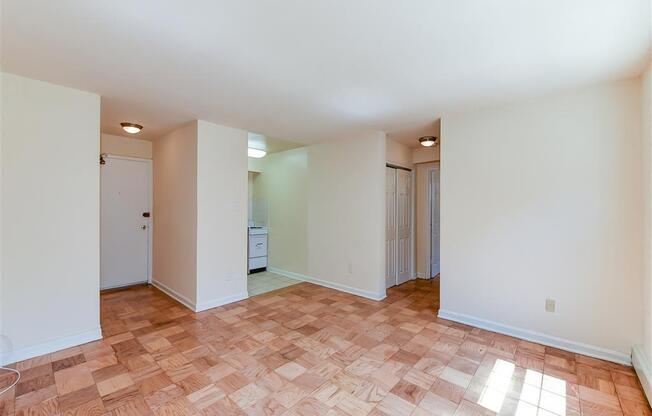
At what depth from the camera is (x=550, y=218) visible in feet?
8.66

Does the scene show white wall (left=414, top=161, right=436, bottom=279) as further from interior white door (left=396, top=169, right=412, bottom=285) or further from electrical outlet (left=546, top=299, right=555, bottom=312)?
electrical outlet (left=546, top=299, right=555, bottom=312)

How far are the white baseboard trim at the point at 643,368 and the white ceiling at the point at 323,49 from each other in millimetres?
2143

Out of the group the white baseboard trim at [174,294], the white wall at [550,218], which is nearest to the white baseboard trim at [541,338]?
the white wall at [550,218]

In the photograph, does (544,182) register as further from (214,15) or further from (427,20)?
(214,15)

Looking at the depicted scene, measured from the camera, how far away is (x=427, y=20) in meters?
1.63

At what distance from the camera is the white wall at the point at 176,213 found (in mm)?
3551

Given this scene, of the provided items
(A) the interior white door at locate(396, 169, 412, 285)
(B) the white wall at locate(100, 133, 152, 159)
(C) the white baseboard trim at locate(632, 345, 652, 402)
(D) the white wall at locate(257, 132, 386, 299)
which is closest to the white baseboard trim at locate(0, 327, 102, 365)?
(B) the white wall at locate(100, 133, 152, 159)

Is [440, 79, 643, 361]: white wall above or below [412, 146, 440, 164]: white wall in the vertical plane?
below

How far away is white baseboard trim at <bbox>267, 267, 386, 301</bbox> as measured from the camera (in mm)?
4011

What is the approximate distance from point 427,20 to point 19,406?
11.2 ft

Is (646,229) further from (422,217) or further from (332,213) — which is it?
(332,213)

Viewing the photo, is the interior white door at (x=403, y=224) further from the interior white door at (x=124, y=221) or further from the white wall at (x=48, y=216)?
the interior white door at (x=124, y=221)

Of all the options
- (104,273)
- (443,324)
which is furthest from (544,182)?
(104,273)

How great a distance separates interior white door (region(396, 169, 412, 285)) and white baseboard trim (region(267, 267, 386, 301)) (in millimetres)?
895
